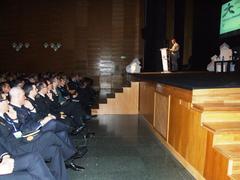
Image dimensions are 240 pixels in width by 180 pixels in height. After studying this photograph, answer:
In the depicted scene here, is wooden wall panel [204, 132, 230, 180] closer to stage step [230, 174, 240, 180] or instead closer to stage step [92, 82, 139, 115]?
stage step [230, 174, 240, 180]

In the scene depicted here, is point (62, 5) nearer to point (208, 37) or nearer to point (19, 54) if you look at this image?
point (19, 54)

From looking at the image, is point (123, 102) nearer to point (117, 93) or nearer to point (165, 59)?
point (117, 93)

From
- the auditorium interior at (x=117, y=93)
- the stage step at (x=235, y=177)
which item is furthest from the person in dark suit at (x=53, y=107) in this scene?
the stage step at (x=235, y=177)

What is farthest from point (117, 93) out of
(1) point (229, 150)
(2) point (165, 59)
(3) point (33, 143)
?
(1) point (229, 150)

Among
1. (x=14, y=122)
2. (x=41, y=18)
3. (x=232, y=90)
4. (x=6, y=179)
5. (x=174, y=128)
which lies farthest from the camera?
(x=41, y=18)

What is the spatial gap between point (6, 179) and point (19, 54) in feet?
32.4

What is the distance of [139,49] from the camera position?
1110cm

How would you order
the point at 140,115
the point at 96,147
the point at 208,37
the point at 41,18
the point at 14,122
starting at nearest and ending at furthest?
the point at 14,122
the point at 96,147
the point at 140,115
the point at 208,37
the point at 41,18

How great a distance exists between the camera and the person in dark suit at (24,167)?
2.05 m

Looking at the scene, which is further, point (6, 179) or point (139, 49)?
point (139, 49)

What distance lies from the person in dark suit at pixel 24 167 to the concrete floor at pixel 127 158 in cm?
92

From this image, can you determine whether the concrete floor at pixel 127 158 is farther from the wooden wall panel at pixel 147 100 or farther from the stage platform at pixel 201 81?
the stage platform at pixel 201 81

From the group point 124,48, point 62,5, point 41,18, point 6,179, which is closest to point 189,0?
point 124,48

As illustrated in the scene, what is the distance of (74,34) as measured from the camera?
11195mm
